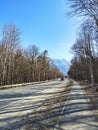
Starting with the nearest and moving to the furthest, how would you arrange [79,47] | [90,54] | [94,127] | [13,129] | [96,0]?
[13,129]
[94,127]
[96,0]
[90,54]
[79,47]

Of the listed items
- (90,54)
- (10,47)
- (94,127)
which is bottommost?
(94,127)

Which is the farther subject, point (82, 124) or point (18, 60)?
point (18, 60)

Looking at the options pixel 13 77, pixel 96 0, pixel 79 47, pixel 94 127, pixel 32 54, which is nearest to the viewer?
pixel 94 127

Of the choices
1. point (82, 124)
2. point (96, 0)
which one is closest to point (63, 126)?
point (82, 124)

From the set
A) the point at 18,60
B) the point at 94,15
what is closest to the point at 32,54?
the point at 18,60

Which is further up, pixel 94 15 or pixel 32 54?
pixel 32 54

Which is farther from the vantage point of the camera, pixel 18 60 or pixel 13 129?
pixel 18 60

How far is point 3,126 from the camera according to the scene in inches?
412

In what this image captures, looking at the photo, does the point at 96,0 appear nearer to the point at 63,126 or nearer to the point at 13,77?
the point at 63,126

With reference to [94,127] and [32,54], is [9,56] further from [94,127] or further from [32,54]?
[94,127]

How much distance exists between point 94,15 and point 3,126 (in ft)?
59.1

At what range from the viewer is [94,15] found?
2597 cm

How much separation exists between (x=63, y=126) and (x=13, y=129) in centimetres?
207

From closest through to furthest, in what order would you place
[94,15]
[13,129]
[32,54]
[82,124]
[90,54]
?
1. [13,129]
2. [82,124]
3. [94,15]
4. [90,54]
5. [32,54]
